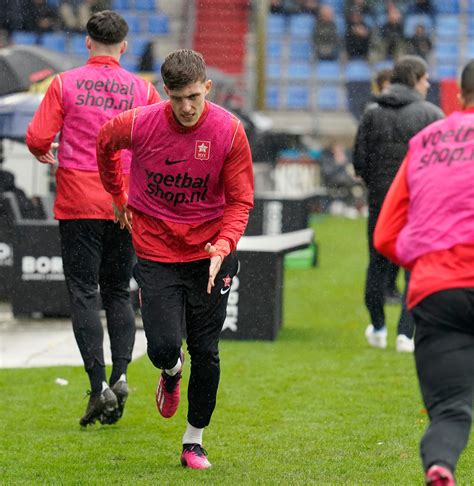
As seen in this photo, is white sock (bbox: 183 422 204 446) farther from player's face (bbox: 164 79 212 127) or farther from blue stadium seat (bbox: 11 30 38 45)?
blue stadium seat (bbox: 11 30 38 45)

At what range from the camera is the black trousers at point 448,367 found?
4102 millimetres

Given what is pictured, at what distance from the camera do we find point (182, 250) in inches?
221

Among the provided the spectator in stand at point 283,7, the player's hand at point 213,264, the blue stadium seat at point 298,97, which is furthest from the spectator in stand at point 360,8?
the player's hand at point 213,264

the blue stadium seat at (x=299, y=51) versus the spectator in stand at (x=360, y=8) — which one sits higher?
the spectator in stand at (x=360, y=8)

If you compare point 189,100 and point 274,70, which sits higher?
point 189,100

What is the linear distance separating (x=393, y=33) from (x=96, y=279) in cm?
2122

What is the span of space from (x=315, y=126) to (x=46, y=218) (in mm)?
17488

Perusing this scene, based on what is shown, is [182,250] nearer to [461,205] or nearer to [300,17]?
[461,205]

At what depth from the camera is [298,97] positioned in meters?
29.3

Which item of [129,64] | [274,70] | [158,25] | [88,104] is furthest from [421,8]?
[88,104]

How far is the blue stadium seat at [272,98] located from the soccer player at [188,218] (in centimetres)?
2371

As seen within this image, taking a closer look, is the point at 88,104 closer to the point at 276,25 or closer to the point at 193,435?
the point at 193,435

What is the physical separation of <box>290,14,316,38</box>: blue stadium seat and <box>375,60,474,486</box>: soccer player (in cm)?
2558

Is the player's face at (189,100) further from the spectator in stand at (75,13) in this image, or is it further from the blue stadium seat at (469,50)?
the blue stadium seat at (469,50)
